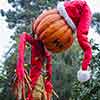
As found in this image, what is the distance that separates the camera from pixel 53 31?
2.80m

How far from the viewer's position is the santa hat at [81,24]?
2.80 meters

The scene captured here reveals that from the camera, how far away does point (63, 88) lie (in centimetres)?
797

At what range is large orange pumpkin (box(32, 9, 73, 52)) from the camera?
2811 millimetres

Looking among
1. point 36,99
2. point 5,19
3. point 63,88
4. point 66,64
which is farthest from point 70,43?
point 5,19

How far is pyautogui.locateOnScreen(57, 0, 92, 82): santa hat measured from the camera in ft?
9.20

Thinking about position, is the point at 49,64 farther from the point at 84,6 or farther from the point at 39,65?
the point at 84,6

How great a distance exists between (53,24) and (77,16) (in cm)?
18

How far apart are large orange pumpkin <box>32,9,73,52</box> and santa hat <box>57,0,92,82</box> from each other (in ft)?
0.14

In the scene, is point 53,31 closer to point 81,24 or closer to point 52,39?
point 52,39

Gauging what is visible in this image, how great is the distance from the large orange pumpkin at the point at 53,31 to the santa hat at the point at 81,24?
0.14 feet

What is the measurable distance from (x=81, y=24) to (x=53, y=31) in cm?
18

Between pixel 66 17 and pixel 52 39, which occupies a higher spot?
pixel 66 17

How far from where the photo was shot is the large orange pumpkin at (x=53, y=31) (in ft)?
9.22

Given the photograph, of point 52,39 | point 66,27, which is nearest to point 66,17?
point 66,27
